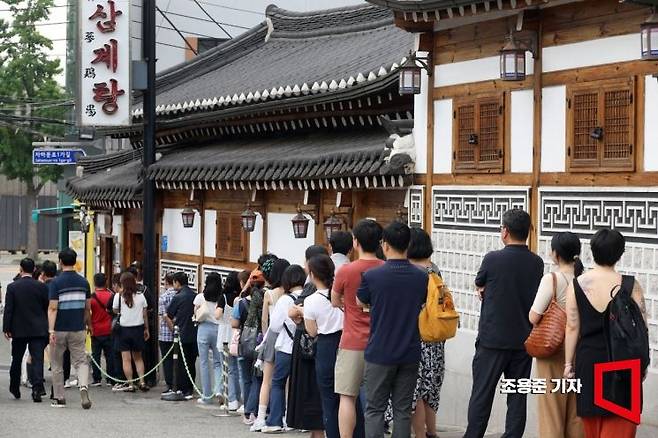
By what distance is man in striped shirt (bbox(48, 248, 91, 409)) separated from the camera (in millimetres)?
16500

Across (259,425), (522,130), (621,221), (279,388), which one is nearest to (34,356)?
(259,425)

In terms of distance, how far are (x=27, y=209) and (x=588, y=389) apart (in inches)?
2223

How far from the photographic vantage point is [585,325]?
29.2ft

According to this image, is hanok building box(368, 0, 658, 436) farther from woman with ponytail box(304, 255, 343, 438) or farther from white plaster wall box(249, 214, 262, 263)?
white plaster wall box(249, 214, 262, 263)

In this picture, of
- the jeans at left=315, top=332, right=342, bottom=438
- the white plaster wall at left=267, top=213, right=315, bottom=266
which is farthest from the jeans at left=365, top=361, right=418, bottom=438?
the white plaster wall at left=267, top=213, right=315, bottom=266

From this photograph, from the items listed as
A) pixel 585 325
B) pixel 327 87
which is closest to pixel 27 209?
pixel 327 87

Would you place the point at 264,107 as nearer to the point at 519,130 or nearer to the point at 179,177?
the point at 179,177

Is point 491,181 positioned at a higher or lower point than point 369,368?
higher

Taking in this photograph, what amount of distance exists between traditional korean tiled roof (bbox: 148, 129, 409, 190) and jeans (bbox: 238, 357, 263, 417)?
270 centimetres

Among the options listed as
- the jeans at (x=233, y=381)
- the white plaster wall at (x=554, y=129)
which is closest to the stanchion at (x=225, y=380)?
the jeans at (x=233, y=381)

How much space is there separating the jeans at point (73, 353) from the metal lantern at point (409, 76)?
548 centimetres

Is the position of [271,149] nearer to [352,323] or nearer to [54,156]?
[352,323]

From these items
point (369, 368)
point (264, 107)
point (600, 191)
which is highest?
point (264, 107)

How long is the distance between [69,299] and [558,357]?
8606mm
